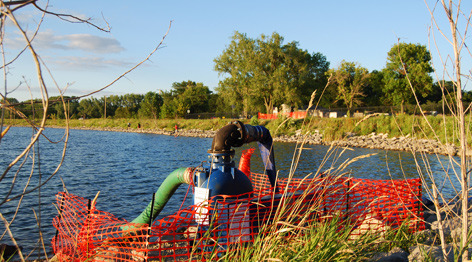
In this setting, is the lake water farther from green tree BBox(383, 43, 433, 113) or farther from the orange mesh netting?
green tree BBox(383, 43, 433, 113)

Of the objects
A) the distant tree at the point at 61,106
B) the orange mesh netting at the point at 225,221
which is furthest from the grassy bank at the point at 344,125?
the distant tree at the point at 61,106

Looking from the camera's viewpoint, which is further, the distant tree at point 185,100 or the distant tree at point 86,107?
the distant tree at point 185,100

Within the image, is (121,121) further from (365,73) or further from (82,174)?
(82,174)

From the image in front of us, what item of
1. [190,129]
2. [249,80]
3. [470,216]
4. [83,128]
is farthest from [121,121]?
[470,216]

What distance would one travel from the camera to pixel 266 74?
58.0 meters

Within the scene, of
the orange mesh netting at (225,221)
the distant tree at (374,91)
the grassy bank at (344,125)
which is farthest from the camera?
the distant tree at (374,91)

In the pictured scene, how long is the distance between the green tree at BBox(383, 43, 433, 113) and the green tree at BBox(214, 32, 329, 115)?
39.6ft

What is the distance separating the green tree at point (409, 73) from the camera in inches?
2104

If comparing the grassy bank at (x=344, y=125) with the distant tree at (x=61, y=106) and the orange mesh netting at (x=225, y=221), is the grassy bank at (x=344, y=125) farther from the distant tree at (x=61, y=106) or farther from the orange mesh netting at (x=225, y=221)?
the distant tree at (x=61, y=106)

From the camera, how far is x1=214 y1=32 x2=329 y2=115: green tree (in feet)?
180

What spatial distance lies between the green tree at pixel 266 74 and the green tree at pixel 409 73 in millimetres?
12081

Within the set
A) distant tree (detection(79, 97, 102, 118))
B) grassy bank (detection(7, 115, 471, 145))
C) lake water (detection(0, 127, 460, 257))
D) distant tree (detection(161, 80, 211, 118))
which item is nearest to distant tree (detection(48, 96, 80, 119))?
distant tree (detection(79, 97, 102, 118))

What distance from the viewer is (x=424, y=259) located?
3604mm

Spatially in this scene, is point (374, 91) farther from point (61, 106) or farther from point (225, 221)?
point (61, 106)
